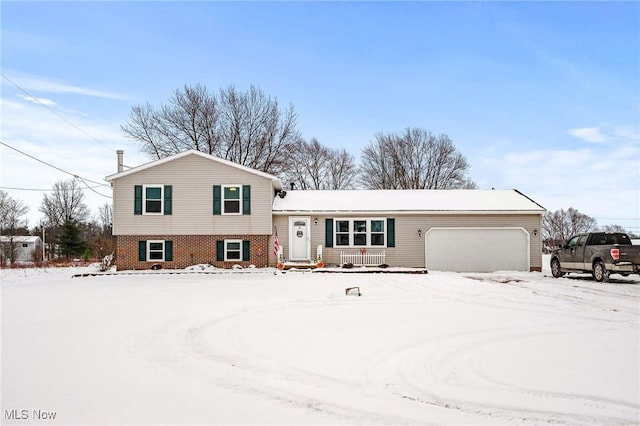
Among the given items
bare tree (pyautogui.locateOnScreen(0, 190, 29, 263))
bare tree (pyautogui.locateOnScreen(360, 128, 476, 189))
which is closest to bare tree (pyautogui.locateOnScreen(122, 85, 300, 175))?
bare tree (pyautogui.locateOnScreen(360, 128, 476, 189))

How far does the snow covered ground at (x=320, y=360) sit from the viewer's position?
191 inches

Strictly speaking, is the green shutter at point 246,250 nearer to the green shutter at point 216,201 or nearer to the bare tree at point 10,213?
the green shutter at point 216,201

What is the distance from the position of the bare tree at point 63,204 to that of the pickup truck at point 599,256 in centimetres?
5976

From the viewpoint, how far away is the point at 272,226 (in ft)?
76.0

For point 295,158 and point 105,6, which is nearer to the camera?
point 105,6

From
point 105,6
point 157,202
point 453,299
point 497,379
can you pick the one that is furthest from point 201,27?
point 497,379

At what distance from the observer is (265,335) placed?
847 cm

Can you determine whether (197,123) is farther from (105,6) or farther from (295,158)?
(105,6)

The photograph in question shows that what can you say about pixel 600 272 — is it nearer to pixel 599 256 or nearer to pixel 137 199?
pixel 599 256

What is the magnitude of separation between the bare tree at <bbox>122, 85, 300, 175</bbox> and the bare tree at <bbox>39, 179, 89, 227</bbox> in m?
32.8

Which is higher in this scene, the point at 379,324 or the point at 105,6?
the point at 105,6

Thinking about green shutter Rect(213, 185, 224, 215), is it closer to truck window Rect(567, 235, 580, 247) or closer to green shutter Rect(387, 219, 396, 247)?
green shutter Rect(387, 219, 396, 247)

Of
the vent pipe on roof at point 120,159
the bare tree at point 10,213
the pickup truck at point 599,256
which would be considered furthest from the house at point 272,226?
the bare tree at point 10,213

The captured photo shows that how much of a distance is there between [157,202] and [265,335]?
16109 millimetres
